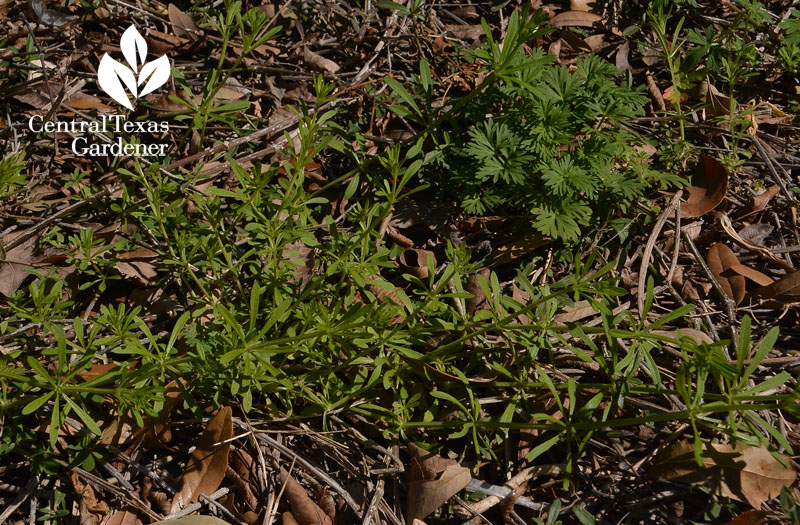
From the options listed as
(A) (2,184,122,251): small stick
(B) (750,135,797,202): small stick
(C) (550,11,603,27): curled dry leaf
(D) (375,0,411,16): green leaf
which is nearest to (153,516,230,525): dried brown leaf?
(A) (2,184,122,251): small stick

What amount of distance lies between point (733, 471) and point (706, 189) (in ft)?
5.09

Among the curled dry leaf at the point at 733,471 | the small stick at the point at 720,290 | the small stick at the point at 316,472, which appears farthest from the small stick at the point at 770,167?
the small stick at the point at 316,472

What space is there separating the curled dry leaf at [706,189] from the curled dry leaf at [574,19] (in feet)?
4.26

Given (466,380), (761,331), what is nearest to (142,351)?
(466,380)

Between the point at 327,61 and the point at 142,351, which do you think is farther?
the point at 327,61

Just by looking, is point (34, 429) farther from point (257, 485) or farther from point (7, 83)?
point (7, 83)

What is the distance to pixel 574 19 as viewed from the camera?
4.29m

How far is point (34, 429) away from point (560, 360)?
7.62 feet

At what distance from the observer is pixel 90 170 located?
3686 millimetres

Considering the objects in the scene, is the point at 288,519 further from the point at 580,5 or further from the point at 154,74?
the point at 580,5

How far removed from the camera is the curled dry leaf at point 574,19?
4.28m

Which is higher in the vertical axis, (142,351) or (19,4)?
(19,4)

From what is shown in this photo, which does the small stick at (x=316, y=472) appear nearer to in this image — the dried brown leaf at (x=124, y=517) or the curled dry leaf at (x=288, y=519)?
the curled dry leaf at (x=288, y=519)

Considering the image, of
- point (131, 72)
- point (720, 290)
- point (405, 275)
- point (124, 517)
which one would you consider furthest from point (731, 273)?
point (131, 72)
